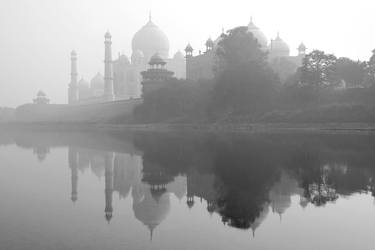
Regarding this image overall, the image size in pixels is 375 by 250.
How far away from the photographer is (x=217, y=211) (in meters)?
7.33

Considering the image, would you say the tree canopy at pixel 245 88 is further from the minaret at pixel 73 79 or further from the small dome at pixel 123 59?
the minaret at pixel 73 79

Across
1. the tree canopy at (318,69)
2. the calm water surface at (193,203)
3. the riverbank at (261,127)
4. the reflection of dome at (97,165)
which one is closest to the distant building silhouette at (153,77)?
the riverbank at (261,127)

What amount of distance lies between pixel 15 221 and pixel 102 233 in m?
1.62

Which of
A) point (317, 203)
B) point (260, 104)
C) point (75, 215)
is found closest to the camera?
point (75, 215)

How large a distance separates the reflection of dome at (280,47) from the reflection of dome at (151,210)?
163ft

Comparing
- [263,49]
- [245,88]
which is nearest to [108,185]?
[245,88]

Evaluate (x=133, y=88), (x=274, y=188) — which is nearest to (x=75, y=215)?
(x=274, y=188)

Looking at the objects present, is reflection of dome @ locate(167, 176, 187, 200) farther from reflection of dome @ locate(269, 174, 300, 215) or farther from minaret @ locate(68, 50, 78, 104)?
minaret @ locate(68, 50, 78, 104)

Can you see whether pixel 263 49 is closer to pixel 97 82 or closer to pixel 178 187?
pixel 97 82

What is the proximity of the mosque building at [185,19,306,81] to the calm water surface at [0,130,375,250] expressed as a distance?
3267 centimetres

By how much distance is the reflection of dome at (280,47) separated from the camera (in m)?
55.5

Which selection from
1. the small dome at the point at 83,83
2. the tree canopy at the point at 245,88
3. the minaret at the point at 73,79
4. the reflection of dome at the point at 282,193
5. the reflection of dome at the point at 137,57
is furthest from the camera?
the small dome at the point at 83,83

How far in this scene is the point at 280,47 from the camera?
2199 inches

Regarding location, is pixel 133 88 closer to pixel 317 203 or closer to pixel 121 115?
pixel 121 115
